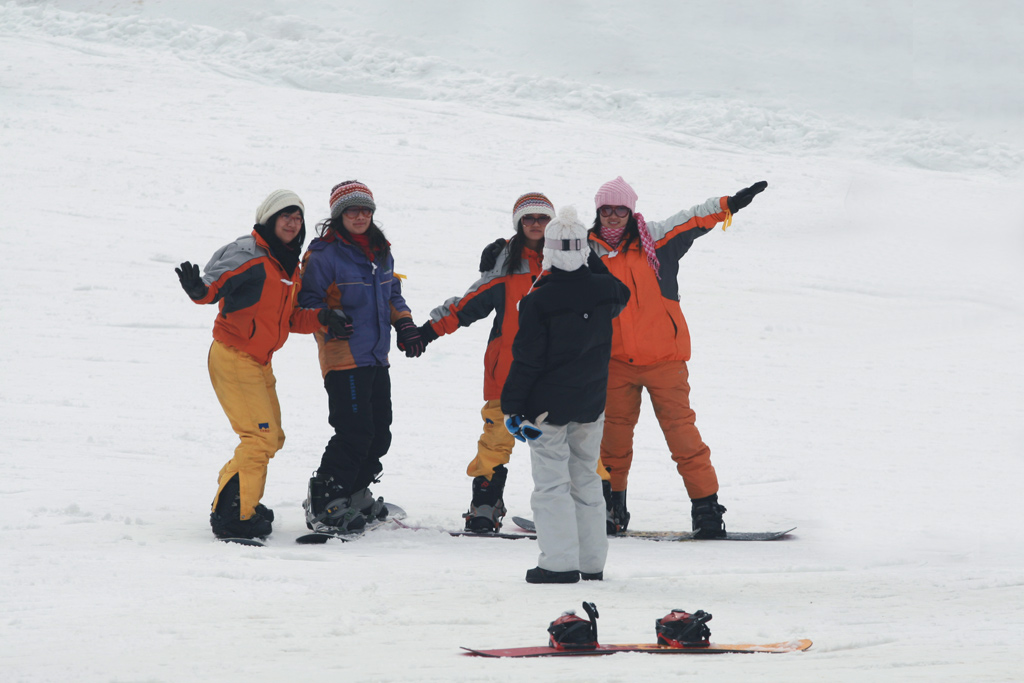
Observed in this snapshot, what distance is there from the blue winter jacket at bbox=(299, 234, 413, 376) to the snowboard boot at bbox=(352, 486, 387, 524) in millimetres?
757

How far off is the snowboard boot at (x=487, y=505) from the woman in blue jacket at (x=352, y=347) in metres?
0.56

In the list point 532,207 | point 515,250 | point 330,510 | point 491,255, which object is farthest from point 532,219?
point 330,510

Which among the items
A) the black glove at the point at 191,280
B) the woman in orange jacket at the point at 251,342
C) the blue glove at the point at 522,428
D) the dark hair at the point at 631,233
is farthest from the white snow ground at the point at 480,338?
the dark hair at the point at 631,233

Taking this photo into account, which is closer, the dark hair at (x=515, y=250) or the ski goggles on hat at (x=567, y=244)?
the ski goggles on hat at (x=567, y=244)

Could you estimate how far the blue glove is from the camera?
4.74m

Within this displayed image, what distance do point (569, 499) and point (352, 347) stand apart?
170 cm

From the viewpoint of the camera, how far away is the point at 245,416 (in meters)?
5.55

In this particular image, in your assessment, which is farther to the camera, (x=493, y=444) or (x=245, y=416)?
(x=493, y=444)

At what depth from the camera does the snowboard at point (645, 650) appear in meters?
3.50

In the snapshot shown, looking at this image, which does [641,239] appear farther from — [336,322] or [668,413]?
[336,322]

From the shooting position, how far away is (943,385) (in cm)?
1025

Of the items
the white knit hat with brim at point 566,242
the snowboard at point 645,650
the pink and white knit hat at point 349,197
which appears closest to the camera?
the snowboard at point 645,650

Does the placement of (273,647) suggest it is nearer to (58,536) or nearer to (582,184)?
(58,536)

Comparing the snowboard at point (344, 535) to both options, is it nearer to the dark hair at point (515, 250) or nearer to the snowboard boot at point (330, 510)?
the snowboard boot at point (330, 510)
